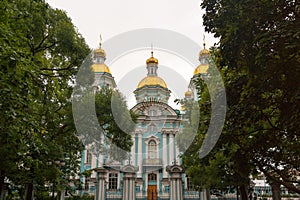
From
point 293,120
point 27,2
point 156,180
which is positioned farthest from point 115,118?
point 156,180

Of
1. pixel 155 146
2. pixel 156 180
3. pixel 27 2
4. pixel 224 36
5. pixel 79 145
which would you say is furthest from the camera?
pixel 155 146

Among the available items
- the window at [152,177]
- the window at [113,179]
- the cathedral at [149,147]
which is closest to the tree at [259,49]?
the cathedral at [149,147]

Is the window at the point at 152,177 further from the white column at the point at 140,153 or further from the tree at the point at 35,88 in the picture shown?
the tree at the point at 35,88

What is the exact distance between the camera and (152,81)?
34.6m

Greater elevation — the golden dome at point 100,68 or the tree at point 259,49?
the golden dome at point 100,68

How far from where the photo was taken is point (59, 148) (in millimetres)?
10648

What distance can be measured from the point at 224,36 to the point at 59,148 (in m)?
6.99

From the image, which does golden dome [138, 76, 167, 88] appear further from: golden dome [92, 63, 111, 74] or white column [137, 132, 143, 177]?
white column [137, 132, 143, 177]

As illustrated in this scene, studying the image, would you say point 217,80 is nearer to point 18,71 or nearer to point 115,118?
point 115,118

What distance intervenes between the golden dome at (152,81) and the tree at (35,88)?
20.7 metres

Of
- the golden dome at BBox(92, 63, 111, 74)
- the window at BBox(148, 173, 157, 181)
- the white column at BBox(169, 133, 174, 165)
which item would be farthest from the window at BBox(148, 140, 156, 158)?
the golden dome at BBox(92, 63, 111, 74)

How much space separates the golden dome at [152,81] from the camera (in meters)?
34.4

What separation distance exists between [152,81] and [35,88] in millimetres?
27525

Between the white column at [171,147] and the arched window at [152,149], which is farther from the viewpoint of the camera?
the arched window at [152,149]
